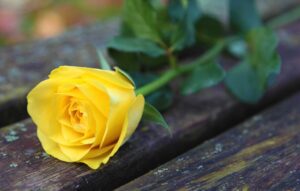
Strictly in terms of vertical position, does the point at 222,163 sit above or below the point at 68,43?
below

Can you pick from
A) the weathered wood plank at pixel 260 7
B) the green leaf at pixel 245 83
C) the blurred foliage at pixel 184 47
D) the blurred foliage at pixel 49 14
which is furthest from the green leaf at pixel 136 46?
the blurred foliage at pixel 49 14

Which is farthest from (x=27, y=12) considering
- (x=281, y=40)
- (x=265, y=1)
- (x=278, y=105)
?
(x=278, y=105)

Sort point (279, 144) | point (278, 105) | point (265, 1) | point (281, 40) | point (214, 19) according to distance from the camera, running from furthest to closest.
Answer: point (265, 1), point (281, 40), point (214, 19), point (278, 105), point (279, 144)

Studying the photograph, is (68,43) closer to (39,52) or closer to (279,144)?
(39,52)

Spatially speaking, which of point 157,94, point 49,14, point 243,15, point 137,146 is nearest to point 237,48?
point 243,15

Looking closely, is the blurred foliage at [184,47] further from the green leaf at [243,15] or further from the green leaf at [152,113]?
the green leaf at [152,113]

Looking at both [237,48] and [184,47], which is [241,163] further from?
[237,48]

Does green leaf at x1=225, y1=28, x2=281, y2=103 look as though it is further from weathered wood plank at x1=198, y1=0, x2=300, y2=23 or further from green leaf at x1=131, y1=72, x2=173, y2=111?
weathered wood plank at x1=198, y1=0, x2=300, y2=23
